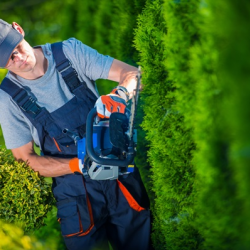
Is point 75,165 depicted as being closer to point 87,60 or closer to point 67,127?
point 67,127

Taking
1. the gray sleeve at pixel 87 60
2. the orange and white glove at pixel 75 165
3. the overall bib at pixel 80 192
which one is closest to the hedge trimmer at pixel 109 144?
the orange and white glove at pixel 75 165

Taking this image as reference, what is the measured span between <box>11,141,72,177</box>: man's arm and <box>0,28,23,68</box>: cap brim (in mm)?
670

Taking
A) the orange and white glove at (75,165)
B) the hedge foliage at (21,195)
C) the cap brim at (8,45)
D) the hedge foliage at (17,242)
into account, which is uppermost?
the cap brim at (8,45)

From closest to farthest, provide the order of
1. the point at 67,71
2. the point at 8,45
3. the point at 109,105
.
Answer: the point at 109,105 < the point at 8,45 < the point at 67,71

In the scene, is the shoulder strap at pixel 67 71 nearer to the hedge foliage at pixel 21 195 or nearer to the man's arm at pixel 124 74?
the man's arm at pixel 124 74

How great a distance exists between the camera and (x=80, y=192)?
2.62 meters

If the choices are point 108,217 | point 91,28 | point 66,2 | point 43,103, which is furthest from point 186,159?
point 66,2

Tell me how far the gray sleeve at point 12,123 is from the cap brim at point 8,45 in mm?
266

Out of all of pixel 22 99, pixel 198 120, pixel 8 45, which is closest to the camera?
pixel 198 120

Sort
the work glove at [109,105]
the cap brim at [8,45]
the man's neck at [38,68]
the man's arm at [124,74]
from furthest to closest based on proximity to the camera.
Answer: the man's neck at [38,68]
the man's arm at [124,74]
the cap brim at [8,45]
the work glove at [109,105]

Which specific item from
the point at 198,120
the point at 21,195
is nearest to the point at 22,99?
Answer: the point at 21,195

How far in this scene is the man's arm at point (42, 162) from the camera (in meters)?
2.57

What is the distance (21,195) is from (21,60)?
1.02 metres

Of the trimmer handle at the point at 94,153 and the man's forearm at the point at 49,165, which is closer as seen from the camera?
the trimmer handle at the point at 94,153
